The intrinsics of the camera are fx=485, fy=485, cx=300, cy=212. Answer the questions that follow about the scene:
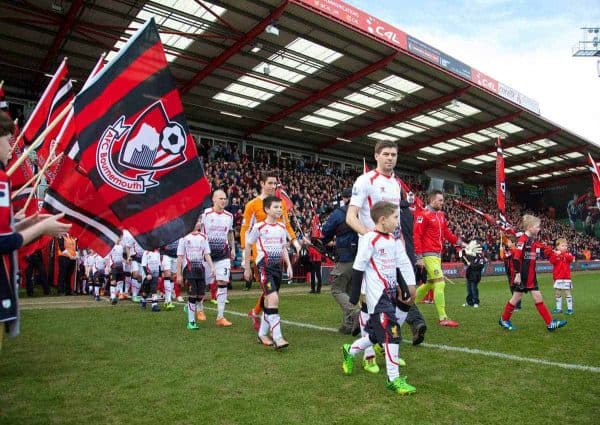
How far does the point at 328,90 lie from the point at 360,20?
5591 mm

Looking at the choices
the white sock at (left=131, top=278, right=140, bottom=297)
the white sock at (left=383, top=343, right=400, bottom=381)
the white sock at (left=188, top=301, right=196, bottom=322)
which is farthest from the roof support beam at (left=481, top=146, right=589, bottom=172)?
the white sock at (left=383, top=343, right=400, bottom=381)

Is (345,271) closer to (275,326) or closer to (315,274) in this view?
(275,326)

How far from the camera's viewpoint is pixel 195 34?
1894cm

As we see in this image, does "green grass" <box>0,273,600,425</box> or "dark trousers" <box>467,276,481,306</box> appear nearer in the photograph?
"green grass" <box>0,273,600,425</box>

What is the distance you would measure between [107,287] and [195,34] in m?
10.2

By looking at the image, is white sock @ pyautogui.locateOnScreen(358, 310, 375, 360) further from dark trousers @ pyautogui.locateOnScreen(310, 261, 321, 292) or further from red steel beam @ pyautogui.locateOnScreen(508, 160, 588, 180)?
red steel beam @ pyautogui.locateOnScreen(508, 160, 588, 180)

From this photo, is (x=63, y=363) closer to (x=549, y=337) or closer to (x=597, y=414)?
(x=597, y=414)

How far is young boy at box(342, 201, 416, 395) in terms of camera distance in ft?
14.0

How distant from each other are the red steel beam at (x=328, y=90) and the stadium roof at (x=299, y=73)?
7 cm

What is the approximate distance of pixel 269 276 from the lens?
6289mm

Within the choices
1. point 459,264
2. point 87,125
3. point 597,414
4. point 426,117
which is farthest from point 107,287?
point 426,117

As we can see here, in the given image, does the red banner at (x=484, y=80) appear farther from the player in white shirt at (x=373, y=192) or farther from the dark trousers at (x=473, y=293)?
the player in white shirt at (x=373, y=192)

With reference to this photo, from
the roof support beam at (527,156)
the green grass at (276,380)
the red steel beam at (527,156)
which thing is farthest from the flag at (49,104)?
the roof support beam at (527,156)

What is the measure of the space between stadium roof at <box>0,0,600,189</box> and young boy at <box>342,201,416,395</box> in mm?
14910
